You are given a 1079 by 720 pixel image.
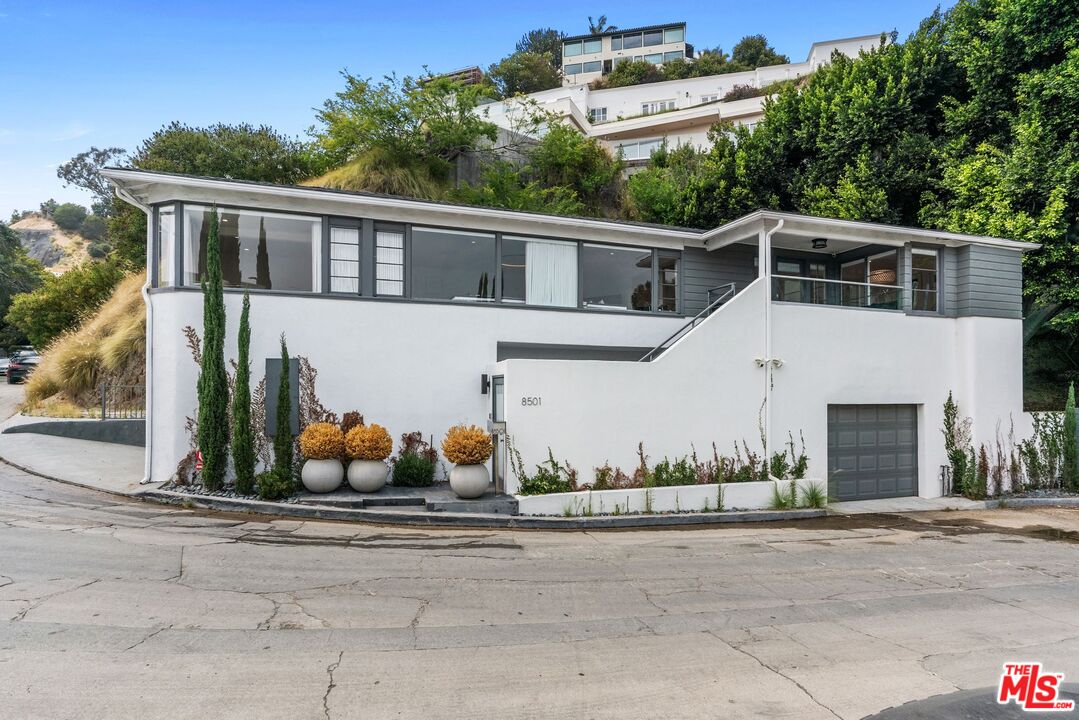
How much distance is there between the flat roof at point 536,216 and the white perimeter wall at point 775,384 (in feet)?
5.34

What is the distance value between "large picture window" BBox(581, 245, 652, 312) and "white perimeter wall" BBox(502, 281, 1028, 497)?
96.1 inches

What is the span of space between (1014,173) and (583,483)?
13.9m

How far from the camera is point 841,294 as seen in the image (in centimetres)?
1485

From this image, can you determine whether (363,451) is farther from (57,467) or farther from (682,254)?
(682,254)

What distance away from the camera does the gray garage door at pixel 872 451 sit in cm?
1330

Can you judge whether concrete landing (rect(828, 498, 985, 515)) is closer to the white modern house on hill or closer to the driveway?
the driveway

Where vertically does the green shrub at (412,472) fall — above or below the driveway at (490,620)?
above

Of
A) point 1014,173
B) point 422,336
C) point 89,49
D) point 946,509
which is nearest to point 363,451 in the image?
point 422,336

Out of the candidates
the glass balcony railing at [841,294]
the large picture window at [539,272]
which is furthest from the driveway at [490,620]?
the glass balcony railing at [841,294]

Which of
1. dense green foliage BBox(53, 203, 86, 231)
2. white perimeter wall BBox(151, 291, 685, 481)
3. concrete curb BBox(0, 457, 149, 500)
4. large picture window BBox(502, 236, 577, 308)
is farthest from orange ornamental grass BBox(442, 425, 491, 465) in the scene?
dense green foliage BBox(53, 203, 86, 231)

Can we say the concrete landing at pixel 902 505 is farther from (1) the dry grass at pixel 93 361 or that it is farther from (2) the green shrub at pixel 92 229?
(2) the green shrub at pixel 92 229

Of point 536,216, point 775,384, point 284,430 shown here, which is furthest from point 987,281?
point 284,430

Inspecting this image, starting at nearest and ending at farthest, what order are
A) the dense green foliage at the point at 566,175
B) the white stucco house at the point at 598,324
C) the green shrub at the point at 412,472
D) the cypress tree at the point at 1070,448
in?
1. the white stucco house at the point at 598,324
2. the green shrub at the point at 412,472
3. the cypress tree at the point at 1070,448
4. the dense green foliage at the point at 566,175

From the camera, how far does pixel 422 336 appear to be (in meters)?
12.1
